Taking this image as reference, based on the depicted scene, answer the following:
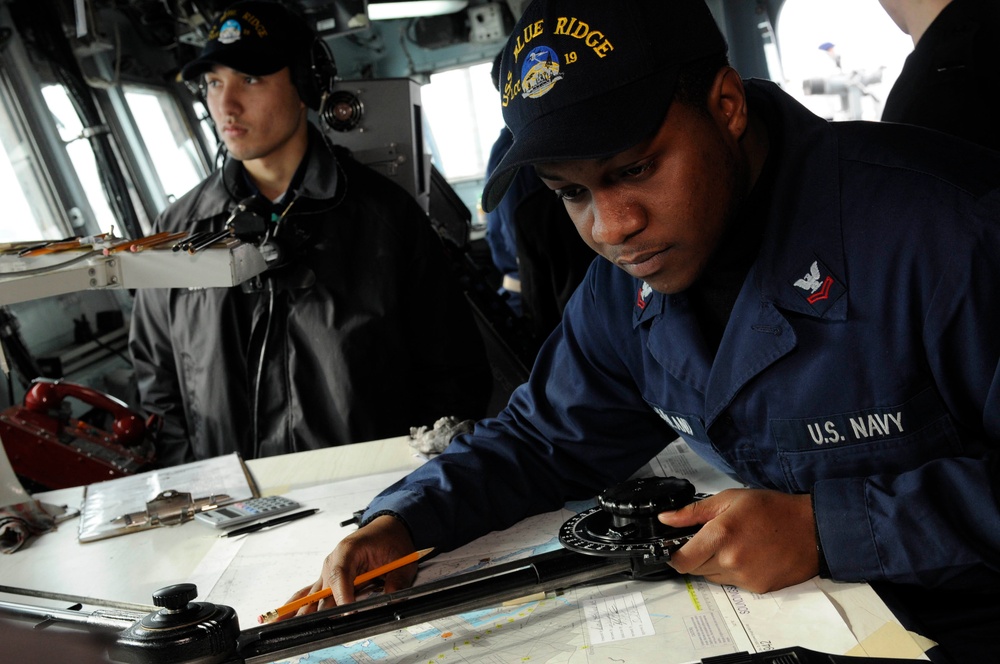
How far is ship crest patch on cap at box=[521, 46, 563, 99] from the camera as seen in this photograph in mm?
1090

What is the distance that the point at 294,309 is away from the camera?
7.70 feet

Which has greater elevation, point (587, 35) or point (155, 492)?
point (587, 35)

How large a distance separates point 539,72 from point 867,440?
0.61m

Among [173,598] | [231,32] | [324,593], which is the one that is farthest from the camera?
[231,32]

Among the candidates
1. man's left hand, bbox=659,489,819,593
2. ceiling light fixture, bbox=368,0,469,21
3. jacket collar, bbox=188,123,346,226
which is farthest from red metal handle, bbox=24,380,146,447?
ceiling light fixture, bbox=368,0,469,21

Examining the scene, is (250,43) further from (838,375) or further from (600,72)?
(838,375)

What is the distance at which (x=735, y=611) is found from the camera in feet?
3.31

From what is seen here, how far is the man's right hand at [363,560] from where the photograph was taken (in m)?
1.16

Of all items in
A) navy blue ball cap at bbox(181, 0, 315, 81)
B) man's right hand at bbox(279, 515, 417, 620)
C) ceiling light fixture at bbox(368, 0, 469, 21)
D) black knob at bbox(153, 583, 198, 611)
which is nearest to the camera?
black knob at bbox(153, 583, 198, 611)

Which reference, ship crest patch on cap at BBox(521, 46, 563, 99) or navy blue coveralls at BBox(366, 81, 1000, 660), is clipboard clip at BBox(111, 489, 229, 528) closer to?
navy blue coveralls at BBox(366, 81, 1000, 660)

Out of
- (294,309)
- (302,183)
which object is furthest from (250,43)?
(294,309)

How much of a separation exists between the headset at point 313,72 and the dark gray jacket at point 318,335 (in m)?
0.13

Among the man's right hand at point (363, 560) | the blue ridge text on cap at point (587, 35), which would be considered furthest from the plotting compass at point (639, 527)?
the blue ridge text on cap at point (587, 35)

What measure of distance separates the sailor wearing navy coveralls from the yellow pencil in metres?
0.03
